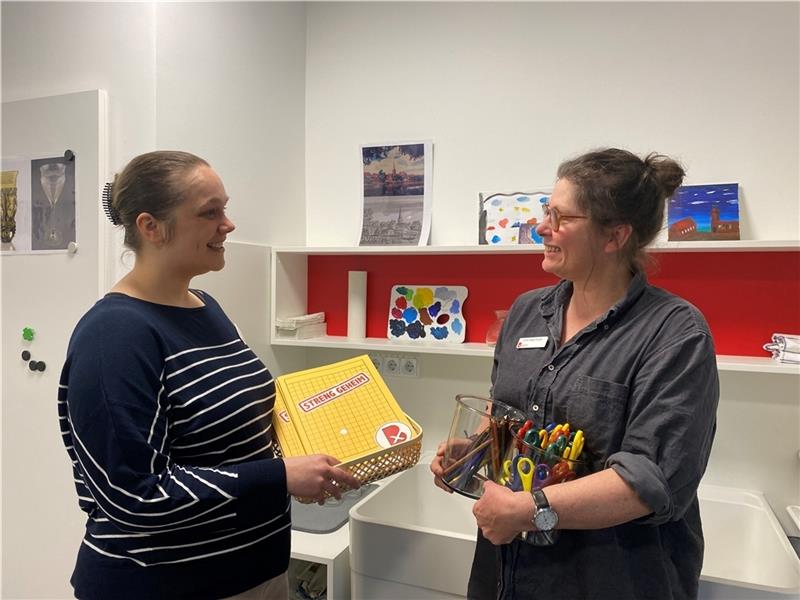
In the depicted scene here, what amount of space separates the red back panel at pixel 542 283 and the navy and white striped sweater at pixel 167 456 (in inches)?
45.4

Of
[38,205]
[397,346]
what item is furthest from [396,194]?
[38,205]

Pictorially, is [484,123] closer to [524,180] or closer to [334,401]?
[524,180]

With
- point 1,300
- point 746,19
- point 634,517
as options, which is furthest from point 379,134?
point 634,517

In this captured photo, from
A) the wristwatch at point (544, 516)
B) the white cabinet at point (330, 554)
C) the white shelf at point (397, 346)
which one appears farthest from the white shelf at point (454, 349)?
Result: the wristwatch at point (544, 516)

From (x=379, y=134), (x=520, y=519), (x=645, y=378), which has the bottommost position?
(x=520, y=519)

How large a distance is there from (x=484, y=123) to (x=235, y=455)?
1571 mm

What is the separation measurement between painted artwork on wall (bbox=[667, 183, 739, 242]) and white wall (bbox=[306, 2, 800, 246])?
87 millimetres

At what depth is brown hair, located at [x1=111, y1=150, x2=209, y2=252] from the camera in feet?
3.58

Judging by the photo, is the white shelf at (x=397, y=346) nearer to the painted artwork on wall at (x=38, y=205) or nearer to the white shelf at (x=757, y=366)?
the white shelf at (x=757, y=366)

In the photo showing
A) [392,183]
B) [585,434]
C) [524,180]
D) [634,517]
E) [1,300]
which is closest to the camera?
[634,517]

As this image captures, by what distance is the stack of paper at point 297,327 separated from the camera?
2205 mm

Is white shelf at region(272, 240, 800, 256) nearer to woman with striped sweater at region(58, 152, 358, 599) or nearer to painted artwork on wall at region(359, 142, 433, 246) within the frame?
painted artwork on wall at region(359, 142, 433, 246)

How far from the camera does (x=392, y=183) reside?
227cm

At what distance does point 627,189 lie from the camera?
1.08 m
